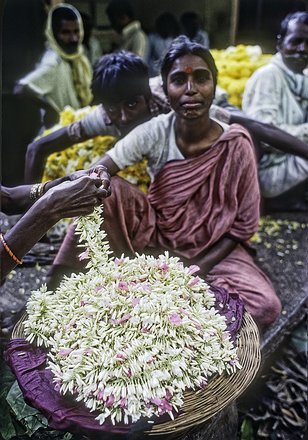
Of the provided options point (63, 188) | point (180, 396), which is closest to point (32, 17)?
point (63, 188)

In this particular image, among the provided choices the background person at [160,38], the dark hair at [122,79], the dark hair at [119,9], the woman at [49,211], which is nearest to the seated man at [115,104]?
the dark hair at [122,79]

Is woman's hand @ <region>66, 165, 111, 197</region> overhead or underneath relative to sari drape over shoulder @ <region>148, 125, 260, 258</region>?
overhead

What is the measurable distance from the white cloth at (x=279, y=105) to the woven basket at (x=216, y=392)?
0.99 metres

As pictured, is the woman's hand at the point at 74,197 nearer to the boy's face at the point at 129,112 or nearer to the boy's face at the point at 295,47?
the boy's face at the point at 129,112

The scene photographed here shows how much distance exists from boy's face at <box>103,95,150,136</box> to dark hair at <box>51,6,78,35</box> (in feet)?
1.50

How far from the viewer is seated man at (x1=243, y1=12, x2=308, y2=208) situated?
269cm

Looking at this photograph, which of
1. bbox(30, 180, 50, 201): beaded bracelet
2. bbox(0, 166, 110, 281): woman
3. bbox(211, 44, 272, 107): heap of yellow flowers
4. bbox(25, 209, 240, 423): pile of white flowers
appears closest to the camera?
bbox(25, 209, 240, 423): pile of white flowers

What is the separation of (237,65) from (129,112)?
2.68 feet

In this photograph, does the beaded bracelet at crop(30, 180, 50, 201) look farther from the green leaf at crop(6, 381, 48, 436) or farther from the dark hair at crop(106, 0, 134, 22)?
the dark hair at crop(106, 0, 134, 22)

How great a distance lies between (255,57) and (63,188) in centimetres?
135

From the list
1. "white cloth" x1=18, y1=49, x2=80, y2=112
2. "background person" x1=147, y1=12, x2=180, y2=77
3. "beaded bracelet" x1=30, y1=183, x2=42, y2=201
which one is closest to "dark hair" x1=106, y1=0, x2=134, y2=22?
"background person" x1=147, y1=12, x2=180, y2=77

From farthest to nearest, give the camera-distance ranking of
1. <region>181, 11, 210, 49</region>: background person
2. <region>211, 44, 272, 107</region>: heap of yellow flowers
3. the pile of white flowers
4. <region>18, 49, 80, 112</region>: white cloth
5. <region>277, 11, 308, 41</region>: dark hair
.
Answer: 1. <region>211, 44, 272, 107</region>: heap of yellow flowers
2. <region>18, 49, 80, 112</region>: white cloth
3. <region>181, 11, 210, 49</region>: background person
4. <region>277, 11, 308, 41</region>: dark hair
5. the pile of white flowers

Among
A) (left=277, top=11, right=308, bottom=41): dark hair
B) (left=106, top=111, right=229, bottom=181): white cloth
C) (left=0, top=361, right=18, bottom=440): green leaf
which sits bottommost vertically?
(left=0, top=361, right=18, bottom=440): green leaf

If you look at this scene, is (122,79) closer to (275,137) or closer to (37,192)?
(37,192)
